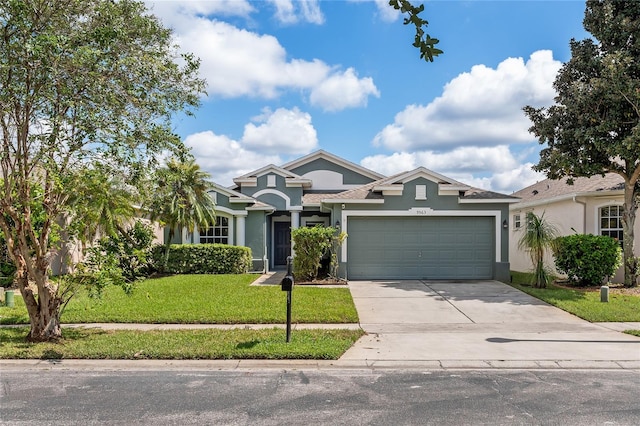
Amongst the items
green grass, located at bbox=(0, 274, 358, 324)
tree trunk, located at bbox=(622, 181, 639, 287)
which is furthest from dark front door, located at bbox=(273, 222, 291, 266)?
tree trunk, located at bbox=(622, 181, 639, 287)

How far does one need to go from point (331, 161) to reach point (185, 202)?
9.47 meters

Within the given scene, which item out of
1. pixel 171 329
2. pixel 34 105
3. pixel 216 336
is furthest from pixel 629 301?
pixel 34 105

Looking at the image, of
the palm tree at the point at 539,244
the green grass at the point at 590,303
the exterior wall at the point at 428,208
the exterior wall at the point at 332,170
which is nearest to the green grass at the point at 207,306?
the exterior wall at the point at 428,208

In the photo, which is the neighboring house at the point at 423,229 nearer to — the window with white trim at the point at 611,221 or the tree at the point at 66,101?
the window with white trim at the point at 611,221

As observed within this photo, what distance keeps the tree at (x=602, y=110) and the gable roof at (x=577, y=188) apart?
1.06m

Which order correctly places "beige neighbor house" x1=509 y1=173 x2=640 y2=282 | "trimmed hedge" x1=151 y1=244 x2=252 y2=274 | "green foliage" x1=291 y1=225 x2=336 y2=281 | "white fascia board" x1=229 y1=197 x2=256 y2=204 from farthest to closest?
"white fascia board" x1=229 y1=197 x2=256 y2=204, "trimmed hedge" x1=151 y1=244 x2=252 y2=274, "beige neighbor house" x1=509 y1=173 x2=640 y2=282, "green foliage" x1=291 y1=225 x2=336 y2=281

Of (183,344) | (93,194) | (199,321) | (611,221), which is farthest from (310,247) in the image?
(611,221)

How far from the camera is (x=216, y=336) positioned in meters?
8.41

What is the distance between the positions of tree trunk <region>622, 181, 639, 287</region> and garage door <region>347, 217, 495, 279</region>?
3977mm

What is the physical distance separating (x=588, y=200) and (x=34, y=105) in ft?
55.8

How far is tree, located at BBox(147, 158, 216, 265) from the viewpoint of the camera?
56.1 feet

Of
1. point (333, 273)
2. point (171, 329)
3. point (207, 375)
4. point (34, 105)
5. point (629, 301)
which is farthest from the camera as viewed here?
point (333, 273)

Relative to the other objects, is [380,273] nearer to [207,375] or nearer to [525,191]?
[207,375]

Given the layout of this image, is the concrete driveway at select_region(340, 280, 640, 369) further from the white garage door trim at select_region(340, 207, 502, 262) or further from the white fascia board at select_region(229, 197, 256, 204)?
the white fascia board at select_region(229, 197, 256, 204)
